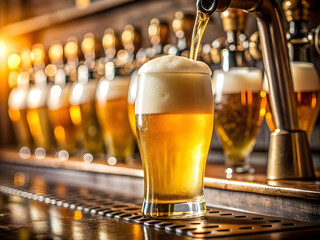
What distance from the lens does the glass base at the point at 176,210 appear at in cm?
104

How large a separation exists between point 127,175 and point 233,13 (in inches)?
20.7

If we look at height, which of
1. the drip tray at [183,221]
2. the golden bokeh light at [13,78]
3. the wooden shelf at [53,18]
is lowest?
the drip tray at [183,221]

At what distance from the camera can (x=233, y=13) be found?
1.53 meters

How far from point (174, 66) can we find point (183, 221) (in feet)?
0.89

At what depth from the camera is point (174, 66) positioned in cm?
105

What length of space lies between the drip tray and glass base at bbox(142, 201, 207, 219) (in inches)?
0.5

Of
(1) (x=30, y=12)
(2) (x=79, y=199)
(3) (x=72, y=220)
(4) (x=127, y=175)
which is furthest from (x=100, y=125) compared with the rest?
(1) (x=30, y=12)

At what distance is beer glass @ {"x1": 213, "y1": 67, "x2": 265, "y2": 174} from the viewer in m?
1.48

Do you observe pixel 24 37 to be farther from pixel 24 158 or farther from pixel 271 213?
pixel 271 213

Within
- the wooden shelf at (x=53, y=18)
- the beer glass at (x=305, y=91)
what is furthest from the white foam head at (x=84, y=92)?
the beer glass at (x=305, y=91)

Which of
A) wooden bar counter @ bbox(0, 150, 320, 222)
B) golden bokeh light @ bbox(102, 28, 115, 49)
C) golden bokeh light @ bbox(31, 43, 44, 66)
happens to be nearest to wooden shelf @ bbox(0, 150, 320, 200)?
wooden bar counter @ bbox(0, 150, 320, 222)

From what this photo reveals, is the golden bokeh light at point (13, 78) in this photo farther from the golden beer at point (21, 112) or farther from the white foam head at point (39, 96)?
the white foam head at point (39, 96)

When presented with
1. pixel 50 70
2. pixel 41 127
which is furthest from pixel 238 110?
pixel 50 70

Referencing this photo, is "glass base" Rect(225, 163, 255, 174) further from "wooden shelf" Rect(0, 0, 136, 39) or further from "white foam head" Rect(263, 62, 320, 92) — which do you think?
"wooden shelf" Rect(0, 0, 136, 39)
